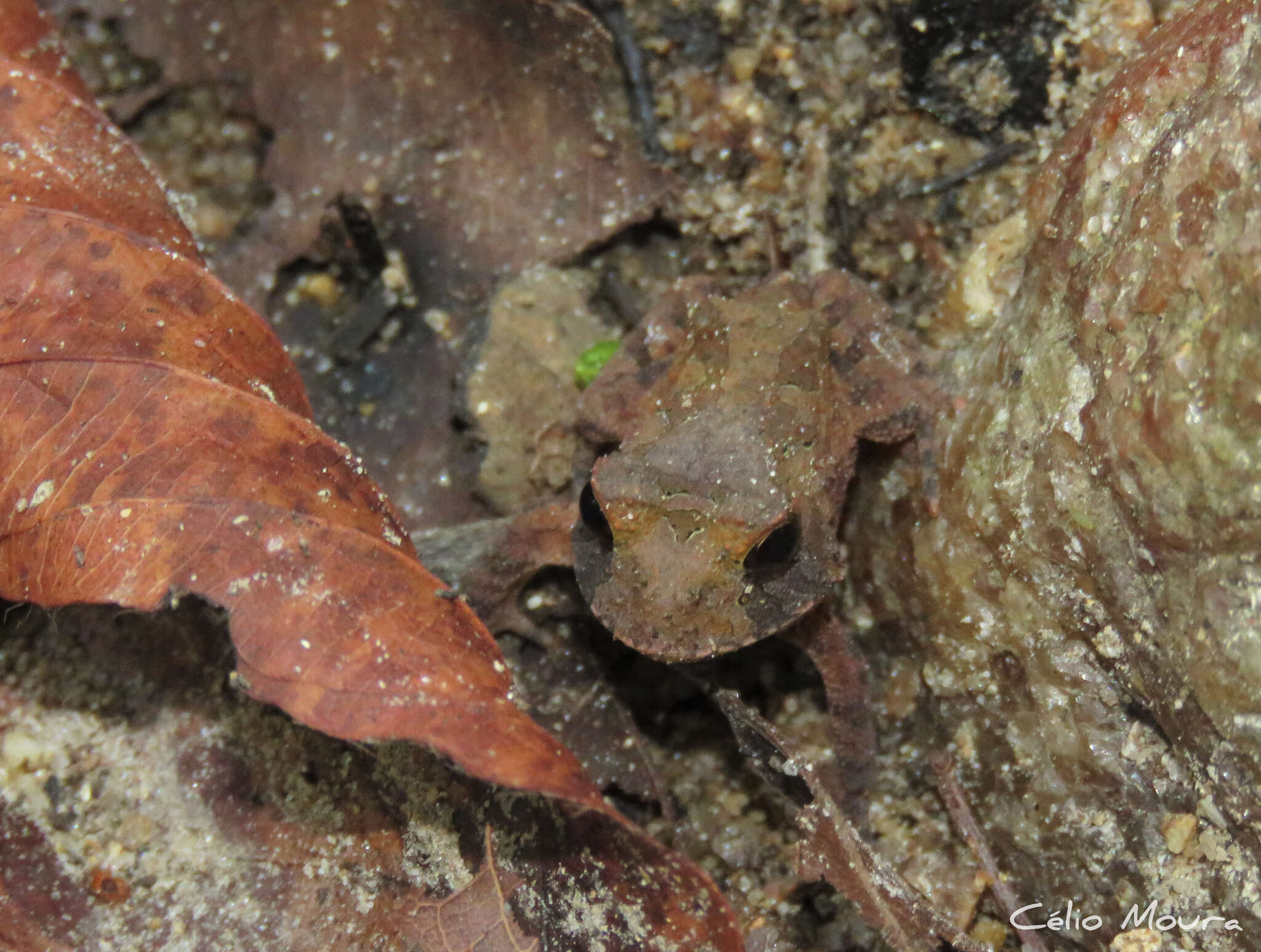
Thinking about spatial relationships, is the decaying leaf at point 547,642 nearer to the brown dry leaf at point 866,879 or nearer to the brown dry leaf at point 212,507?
the brown dry leaf at point 866,879

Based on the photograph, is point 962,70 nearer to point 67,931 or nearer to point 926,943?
point 926,943

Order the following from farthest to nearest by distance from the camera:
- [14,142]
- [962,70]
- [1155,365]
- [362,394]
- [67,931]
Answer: [362,394] → [962,70] → [14,142] → [67,931] → [1155,365]

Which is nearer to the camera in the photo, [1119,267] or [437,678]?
[437,678]

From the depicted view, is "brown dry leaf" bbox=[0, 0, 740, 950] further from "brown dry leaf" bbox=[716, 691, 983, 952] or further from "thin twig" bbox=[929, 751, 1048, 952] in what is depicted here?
"thin twig" bbox=[929, 751, 1048, 952]

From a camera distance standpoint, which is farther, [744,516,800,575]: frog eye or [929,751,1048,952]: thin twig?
[744,516,800,575]: frog eye

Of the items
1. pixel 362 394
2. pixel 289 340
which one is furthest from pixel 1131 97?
pixel 289 340

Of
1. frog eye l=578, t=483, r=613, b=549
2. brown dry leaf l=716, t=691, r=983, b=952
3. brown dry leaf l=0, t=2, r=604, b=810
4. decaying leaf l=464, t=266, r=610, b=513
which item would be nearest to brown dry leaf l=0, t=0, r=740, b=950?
brown dry leaf l=0, t=2, r=604, b=810
